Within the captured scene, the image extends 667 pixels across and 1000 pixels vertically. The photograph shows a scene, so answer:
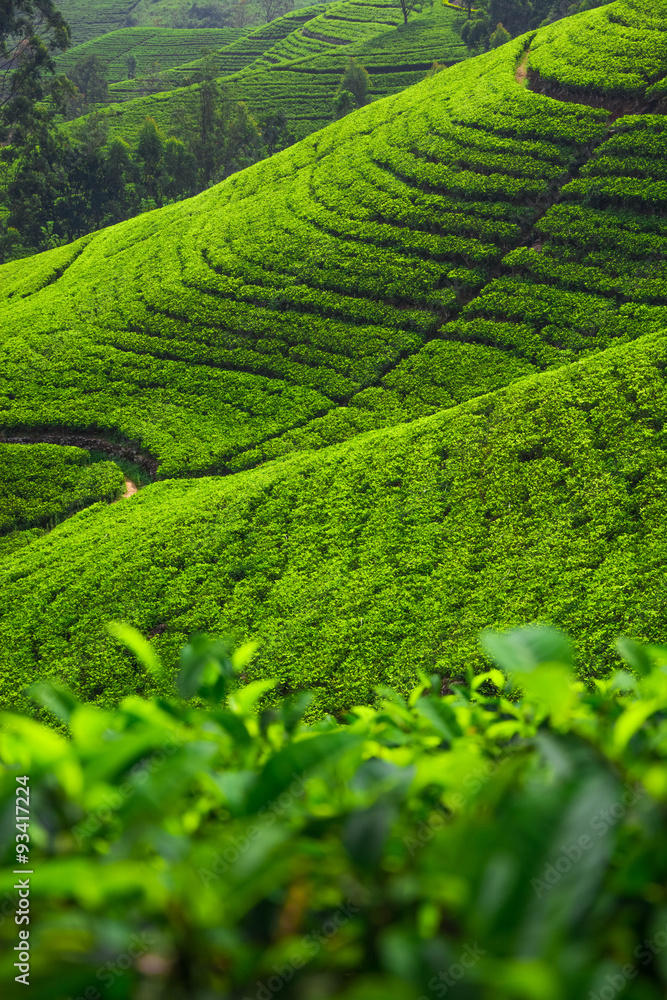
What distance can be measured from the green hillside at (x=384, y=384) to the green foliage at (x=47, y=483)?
0.84 meters

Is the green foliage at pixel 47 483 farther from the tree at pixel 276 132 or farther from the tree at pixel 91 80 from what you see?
the tree at pixel 91 80

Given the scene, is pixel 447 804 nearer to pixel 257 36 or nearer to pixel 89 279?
pixel 89 279

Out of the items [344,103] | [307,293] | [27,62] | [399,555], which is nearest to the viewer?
[399,555]

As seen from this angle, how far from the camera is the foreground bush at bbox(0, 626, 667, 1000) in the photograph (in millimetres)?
518

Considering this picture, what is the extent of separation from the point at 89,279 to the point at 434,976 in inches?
878

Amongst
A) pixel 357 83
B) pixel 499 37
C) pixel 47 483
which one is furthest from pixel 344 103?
pixel 47 483

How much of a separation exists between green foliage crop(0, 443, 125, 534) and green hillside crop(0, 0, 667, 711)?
2.75 ft

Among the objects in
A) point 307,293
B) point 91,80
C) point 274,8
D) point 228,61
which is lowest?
point 307,293

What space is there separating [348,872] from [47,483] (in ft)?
47.3

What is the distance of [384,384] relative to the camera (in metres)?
14.2

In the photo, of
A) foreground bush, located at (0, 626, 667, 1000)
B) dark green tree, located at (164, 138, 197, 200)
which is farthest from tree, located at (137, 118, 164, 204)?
foreground bush, located at (0, 626, 667, 1000)

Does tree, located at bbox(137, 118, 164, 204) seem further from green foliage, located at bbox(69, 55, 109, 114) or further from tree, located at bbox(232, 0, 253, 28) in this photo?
tree, located at bbox(232, 0, 253, 28)

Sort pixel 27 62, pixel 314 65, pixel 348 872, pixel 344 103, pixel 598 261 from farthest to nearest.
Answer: pixel 314 65
pixel 344 103
pixel 27 62
pixel 598 261
pixel 348 872

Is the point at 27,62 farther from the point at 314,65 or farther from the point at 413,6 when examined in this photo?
the point at 413,6
